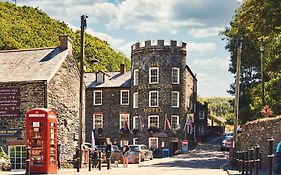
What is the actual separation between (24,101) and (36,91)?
1040 millimetres

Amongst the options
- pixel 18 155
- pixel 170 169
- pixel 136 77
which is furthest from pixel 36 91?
pixel 136 77

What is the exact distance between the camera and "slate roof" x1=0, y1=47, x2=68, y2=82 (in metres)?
30.8

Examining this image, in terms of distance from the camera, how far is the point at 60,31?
102875mm

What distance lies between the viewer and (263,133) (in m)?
25.5

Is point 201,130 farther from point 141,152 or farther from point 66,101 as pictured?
point 66,101

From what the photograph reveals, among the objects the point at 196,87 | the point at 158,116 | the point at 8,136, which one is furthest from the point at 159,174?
the point at 196,87

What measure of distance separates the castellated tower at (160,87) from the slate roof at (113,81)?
2124 mm

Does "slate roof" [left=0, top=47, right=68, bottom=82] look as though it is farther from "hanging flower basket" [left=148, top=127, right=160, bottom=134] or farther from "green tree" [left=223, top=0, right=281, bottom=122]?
"hanging flower basket" [left=148, top=127, right=160, bottom=134]

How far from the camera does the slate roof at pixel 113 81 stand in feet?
180

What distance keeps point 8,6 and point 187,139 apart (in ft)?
206

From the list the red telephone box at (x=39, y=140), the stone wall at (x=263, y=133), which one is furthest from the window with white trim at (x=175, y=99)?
the red telephone box at (x=39, y=140)

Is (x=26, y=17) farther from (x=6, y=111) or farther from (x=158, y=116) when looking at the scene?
(x=6, y=111)

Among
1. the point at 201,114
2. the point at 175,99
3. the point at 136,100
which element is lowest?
the point at 201,114

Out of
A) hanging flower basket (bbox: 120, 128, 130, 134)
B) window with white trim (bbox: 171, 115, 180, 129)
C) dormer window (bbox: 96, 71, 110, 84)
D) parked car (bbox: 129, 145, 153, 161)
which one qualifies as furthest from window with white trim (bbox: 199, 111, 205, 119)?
parked car (bbox: 129, 145, 153, 161)
